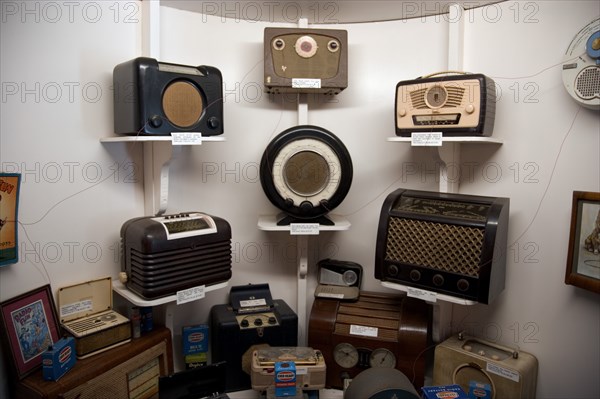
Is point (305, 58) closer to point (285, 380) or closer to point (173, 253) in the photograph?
point (173, 253)

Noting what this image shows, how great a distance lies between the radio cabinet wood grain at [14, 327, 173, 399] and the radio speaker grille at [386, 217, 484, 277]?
103 centimetres

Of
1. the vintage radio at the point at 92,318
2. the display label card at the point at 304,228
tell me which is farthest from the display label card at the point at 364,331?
the vintage radio at the point at 92,318

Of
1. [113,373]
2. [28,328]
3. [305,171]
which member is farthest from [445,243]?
[28,328]

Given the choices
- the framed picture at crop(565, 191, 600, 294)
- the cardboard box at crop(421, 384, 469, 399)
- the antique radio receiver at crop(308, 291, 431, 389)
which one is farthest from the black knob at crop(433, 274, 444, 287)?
the framed picture at crop(565, 191, 600, 294)

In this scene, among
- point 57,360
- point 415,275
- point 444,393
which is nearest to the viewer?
point 57,360

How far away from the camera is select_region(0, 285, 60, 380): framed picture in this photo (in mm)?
1448

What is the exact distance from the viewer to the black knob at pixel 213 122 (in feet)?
5.71

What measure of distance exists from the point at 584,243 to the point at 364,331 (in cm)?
92

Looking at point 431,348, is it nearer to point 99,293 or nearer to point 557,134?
point 557,134

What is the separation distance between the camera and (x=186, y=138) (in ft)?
5.51

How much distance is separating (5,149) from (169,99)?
59 cm

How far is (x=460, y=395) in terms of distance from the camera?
152 centimetres

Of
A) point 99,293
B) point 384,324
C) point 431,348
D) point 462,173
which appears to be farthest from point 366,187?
point 99,293

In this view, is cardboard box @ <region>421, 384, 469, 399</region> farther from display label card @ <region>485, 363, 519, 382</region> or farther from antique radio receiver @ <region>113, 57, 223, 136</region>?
antique radio receiver @ <region>113, 57, 223, 136</region>
